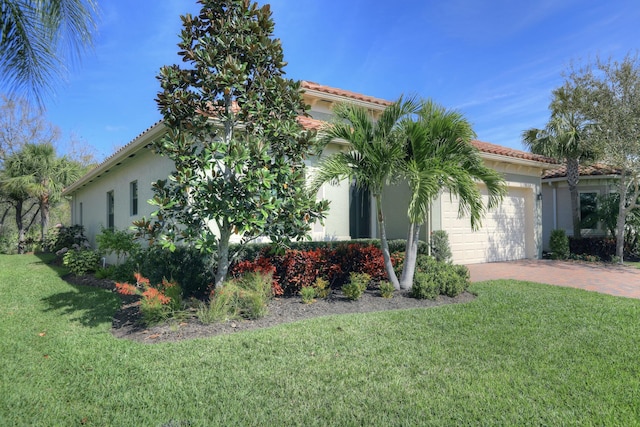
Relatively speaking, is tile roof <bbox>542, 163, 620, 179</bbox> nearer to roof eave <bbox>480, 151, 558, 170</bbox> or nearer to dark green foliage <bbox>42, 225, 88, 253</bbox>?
roof eave <bbox>480, 151, 558, 170</bbox>

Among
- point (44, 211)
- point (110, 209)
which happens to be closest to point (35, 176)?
point (44, 211)

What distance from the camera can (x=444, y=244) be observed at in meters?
10.4

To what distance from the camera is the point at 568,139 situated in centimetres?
1317

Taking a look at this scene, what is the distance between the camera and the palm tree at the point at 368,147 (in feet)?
22.6

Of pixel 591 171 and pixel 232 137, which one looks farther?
pixel 591 171

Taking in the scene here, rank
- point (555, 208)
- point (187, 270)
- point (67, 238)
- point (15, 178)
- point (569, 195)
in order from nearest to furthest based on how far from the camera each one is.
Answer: point (187, 270), point (569, 195), point (555, 208), point (67, 238), point (15, 178)

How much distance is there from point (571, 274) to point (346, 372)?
9291mm

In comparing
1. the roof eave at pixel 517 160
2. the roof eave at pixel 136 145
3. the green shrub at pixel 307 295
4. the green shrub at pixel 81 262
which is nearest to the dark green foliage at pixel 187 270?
the green shrub at pixel 307 295

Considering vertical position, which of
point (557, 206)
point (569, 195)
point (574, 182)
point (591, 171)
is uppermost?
point (591, 171)

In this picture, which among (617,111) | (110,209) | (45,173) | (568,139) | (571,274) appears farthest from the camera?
(45,173)

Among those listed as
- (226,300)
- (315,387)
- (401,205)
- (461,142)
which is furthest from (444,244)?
(315,387)

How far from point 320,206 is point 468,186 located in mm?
2816

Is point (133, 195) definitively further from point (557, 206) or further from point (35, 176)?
point (557, 206)

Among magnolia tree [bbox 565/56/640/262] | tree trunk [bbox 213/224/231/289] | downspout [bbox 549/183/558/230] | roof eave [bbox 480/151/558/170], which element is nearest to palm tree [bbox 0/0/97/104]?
tree trunk [bbox 213/224/231/289]
